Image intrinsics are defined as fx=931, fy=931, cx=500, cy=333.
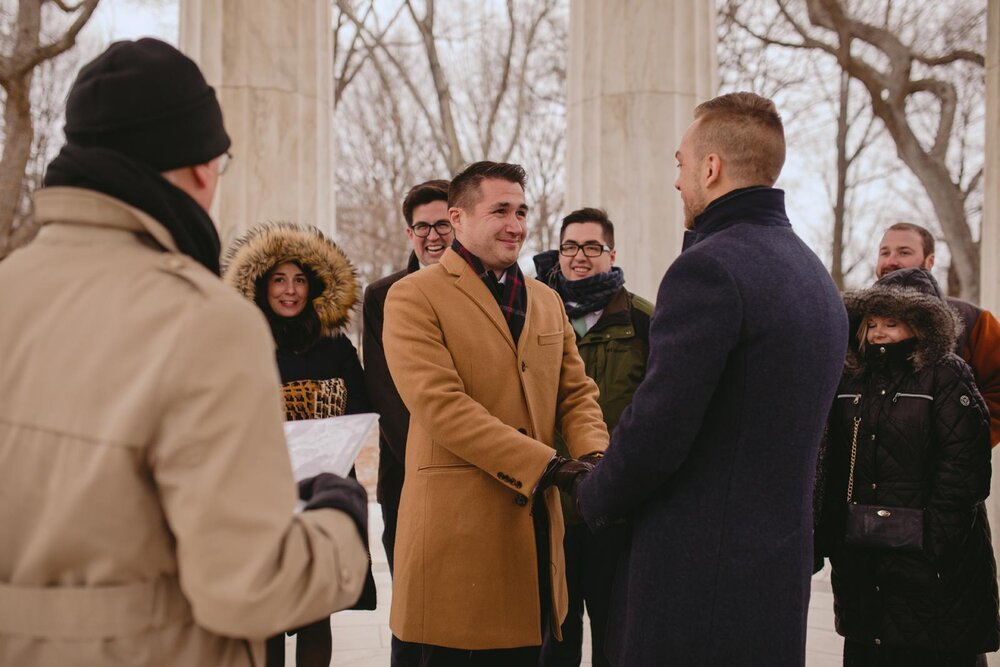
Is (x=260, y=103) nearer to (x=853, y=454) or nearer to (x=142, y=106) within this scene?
(x=853, y=454)

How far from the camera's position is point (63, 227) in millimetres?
1678

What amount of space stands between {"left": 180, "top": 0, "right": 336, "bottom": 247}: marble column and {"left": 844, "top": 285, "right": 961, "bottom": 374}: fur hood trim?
386 cm

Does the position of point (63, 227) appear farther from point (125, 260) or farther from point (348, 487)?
point (348, 487)

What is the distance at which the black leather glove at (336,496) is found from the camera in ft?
Result: 5.81

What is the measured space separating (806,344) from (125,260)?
5.45 ft

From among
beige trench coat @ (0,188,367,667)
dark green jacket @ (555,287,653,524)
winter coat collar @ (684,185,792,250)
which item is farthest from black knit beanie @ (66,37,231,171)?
dark green jacket @ (555,287,653,524)

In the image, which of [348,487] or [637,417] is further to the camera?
[637,417]

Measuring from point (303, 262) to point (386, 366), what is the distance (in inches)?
25.4

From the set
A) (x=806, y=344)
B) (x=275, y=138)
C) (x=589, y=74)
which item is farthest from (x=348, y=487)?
(x=589, y=74)

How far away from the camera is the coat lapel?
340 cm

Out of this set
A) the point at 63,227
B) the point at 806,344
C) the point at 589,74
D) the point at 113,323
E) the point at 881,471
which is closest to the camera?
the point at 113,323

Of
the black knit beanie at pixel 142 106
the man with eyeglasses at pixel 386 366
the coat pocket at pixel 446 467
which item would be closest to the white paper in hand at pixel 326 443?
the black knit beanie at pixel 142 106

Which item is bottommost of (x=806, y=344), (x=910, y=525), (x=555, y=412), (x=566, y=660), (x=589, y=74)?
(x=566, y=660)

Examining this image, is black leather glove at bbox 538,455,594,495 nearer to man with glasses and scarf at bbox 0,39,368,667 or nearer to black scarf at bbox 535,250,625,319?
man with glasses and scarf at bbox 0,39,368,667
